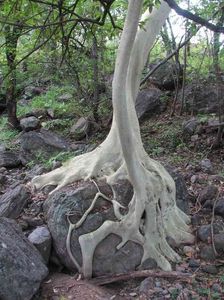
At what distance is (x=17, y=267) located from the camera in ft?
13.0

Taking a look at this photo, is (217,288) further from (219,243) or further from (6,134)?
(6,134)

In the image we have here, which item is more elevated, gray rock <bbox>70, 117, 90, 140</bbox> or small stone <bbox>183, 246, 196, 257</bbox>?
gray rock <bbox>70, 117, 90, 140</bbox>

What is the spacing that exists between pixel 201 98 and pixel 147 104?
1294 mm

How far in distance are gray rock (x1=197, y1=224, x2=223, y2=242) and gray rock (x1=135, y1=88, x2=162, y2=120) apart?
15.1 ft

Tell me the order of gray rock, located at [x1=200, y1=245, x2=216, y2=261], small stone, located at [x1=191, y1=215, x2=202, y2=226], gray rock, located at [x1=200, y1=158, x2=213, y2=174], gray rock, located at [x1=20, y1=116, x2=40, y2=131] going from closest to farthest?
gray rock, located at [x1=200, y1=245, x2=216, y2=261] → small stone, located at [x1=191, y1=215, x2=202, y2=226] → gray rock, located at [x1=200, y1=158, x2=213, y2=174] → gray rock, located at [x1=20, y1=116, x2=40, y2=131]

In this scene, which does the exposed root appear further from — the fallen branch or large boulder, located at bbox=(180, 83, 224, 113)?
large boulder, located at bbox=(180, 83, 224, 113)

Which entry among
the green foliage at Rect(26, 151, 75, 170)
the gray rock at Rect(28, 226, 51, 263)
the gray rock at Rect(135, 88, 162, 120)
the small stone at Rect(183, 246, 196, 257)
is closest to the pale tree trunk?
the small stone at Rect(183, 246, 196, 257)

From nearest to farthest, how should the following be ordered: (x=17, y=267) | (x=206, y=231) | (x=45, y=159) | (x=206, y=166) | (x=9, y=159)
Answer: (x=17, y=267) → (x=206, y=231) → (x=206, y=166) → (x=45, y=159) → (x=9, y=159)

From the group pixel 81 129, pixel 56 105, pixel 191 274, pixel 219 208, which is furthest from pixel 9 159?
pixel 191 274

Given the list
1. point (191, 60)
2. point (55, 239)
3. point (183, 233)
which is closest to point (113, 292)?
point (55, 239)

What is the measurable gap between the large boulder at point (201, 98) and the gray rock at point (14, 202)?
5056 mm

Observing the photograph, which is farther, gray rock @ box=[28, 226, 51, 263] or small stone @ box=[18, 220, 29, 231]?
small stone @ box=[18, 220, 29, 231]

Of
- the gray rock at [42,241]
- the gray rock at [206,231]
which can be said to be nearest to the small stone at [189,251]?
the gray rock at [206,231]

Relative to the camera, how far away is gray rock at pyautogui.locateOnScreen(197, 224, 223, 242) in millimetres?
→ 5227
